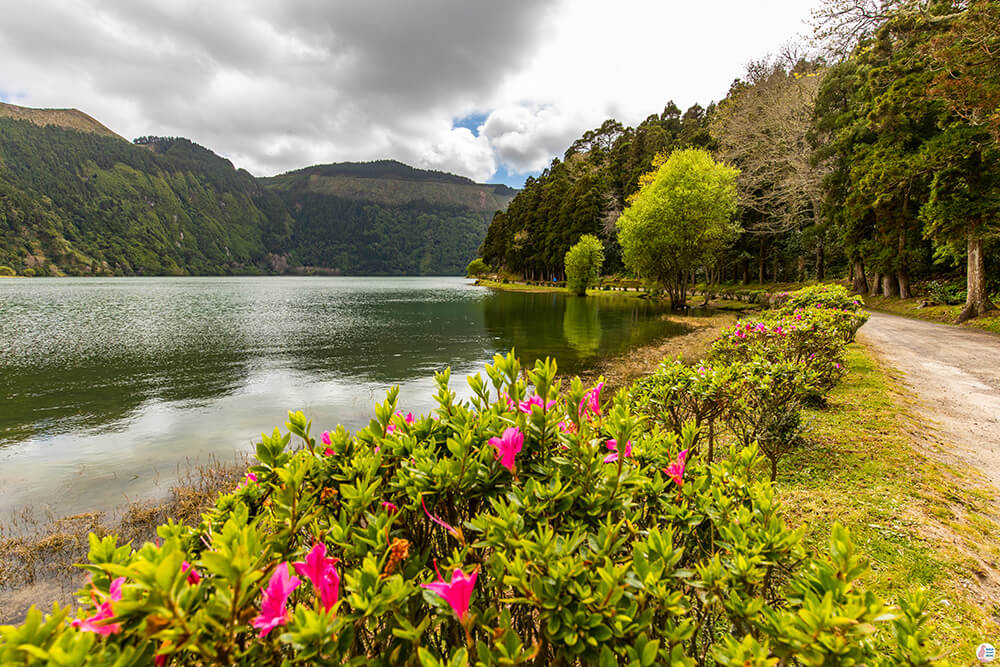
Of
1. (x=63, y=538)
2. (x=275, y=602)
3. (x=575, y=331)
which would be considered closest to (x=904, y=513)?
(x=275, y=602)

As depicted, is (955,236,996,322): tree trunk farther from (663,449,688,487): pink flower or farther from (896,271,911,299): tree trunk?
(663,449,688,487): pink flower

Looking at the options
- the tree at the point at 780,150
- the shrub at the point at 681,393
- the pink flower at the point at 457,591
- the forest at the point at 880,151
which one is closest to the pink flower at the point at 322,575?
the pink flower at the point at 457,591

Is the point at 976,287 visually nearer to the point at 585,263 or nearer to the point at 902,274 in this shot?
the point at 902,274

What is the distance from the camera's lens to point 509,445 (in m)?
1.66

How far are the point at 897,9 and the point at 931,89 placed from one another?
131 inches

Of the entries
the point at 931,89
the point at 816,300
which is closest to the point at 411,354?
the point at 816,300

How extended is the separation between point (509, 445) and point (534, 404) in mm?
246

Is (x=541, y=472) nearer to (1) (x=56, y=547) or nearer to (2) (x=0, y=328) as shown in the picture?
(1) (x=56, y=547)

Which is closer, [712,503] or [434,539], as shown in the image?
[712,503]

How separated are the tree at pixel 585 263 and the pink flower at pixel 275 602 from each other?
2326 inches

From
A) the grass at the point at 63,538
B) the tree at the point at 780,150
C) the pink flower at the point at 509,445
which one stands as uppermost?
the tree at the point at 780,150

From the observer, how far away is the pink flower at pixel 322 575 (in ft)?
3.95

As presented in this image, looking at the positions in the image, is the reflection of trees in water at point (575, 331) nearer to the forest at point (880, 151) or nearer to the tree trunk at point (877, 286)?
the forest at point (880, 151)

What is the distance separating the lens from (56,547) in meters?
5.59
